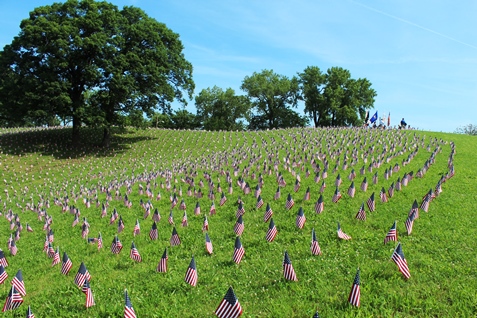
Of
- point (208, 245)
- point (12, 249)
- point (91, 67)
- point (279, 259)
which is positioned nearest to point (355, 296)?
point (279, 259)

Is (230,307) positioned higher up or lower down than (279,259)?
higher up

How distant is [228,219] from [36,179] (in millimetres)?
19905

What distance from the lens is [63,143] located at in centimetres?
3584

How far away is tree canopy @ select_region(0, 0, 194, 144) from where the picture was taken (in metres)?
32.0

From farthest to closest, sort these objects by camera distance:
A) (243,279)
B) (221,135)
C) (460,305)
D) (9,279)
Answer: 1. (221,135)
2. (9,279)
3. (243,279)
4. (460,305)

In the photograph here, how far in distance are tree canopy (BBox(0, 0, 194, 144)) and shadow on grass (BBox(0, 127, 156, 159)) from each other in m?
1.59

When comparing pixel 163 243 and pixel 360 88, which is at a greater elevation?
pixel 360 88

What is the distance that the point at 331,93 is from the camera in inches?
2744

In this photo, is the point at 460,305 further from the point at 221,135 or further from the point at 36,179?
the point at 221,135

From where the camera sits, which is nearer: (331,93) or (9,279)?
(9,279)

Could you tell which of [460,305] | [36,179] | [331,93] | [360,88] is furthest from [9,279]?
[360,88]

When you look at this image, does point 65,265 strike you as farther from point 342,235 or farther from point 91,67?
point 91,67

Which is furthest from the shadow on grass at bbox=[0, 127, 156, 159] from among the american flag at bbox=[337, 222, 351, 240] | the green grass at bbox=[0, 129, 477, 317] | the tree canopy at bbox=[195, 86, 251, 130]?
the tree canopy at bbox=[195, 86, 251, 130]

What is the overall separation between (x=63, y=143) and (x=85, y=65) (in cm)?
810
